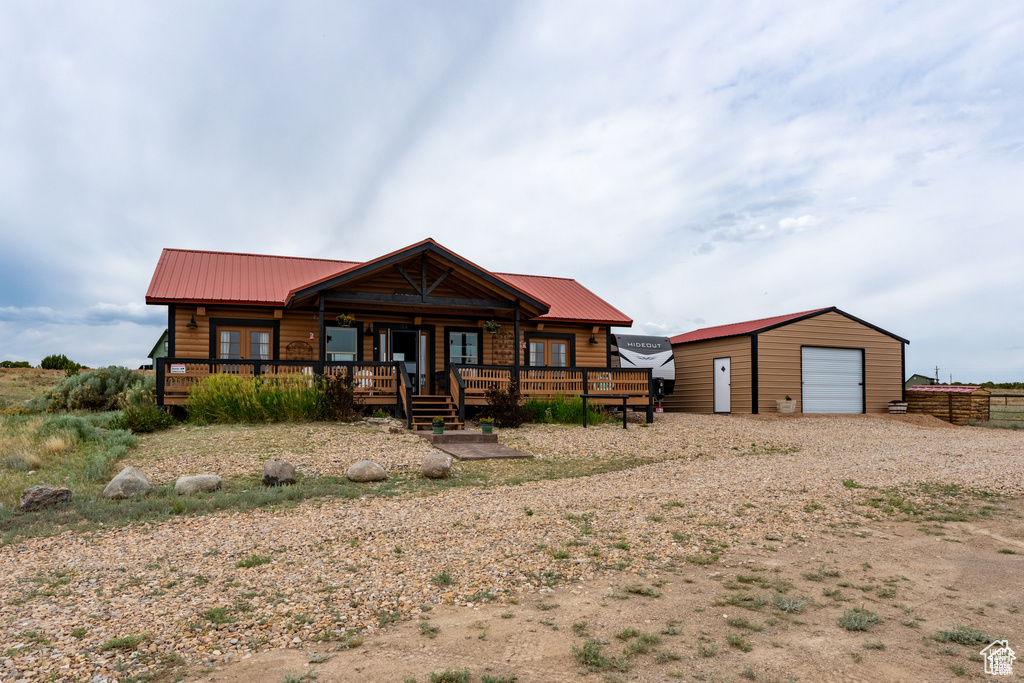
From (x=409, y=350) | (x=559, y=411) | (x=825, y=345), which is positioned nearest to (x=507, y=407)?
(x=559, y=411)

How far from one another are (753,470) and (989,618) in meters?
5.31

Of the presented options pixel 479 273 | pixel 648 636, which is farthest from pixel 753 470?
pixel 479 273

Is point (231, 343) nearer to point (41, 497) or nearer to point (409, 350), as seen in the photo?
point (409, 350)

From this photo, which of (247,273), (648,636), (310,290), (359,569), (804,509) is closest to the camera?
(648,636)

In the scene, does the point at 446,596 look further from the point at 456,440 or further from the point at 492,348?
the point at 492,348

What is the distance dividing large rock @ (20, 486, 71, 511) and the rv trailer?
56.3 feet

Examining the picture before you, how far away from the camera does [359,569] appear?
5.39m

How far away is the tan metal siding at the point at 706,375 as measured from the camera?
21344 millimetres

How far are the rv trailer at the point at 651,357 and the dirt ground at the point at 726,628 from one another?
16884mm

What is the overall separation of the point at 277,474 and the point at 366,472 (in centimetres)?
113

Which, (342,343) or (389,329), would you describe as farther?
(389,329)

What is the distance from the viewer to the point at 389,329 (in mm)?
18500

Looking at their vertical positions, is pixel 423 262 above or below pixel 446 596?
above

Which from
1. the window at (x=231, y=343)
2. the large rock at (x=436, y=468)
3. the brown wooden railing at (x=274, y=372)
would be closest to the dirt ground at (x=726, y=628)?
the large rock at (x=436, y=468)
